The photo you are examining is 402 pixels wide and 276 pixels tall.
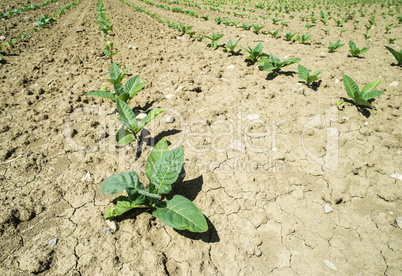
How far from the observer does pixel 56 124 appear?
2383 millimetres

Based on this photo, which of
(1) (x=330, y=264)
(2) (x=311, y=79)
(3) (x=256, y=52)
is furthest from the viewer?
(3) (x=256, y=52)

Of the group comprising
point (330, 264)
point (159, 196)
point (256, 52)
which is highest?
point (256, 52)

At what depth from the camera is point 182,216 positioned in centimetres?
127

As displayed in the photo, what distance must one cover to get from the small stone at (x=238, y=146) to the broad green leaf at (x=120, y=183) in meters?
1.10

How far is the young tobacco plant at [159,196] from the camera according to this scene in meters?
1.24

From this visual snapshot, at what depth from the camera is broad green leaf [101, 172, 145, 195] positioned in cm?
131

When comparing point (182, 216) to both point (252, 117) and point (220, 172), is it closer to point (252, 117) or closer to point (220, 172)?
point (220, 172)

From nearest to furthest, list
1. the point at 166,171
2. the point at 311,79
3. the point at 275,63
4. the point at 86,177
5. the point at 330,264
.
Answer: the point at 330,264
the point at 166,171
the point at 86,177
the point at 311,79
the point at 275,63

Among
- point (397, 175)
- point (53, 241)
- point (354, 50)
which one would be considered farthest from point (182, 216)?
point (354, 50)

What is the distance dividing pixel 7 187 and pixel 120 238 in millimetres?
1287

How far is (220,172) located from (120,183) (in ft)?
3.07

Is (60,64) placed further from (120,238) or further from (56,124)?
(120,238)

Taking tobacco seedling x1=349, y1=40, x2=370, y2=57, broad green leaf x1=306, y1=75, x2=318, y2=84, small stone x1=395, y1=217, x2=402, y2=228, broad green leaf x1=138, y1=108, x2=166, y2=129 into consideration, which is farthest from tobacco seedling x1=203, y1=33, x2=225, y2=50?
small stone x1=395, y1=217, x2=402, y2=228

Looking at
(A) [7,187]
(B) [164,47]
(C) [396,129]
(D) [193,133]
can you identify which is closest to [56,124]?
(A) [7,187]
